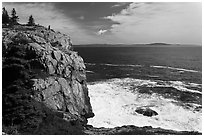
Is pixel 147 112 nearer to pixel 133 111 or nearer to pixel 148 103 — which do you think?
pixel 133 111

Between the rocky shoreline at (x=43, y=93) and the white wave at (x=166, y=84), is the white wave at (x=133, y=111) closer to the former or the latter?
the rocky shoreline at (x=43, y=93)

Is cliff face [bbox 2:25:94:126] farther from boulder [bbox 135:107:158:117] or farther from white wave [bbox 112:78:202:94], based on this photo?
white wave [bbox 112:78:202:94]

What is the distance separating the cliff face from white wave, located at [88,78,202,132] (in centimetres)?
265

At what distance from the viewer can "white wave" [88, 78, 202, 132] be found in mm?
26141

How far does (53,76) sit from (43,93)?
3.19m

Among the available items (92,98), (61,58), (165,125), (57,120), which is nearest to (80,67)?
(61,58)

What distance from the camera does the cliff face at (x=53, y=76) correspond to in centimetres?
2306

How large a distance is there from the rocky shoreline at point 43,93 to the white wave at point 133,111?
101 inches

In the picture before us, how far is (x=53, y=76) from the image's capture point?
84.7 feet

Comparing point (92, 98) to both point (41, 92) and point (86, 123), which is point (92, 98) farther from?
point (41, 92)

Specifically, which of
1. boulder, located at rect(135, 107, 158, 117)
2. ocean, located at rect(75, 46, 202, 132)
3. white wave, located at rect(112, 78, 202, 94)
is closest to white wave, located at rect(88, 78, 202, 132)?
ocean, located at rect(75, 46, 202, 132)

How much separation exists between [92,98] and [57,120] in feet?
45.4

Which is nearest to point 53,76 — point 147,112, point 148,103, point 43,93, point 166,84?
point 43,93

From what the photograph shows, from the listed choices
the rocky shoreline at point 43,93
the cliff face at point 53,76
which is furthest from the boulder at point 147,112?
the cliff face at point 53,76
